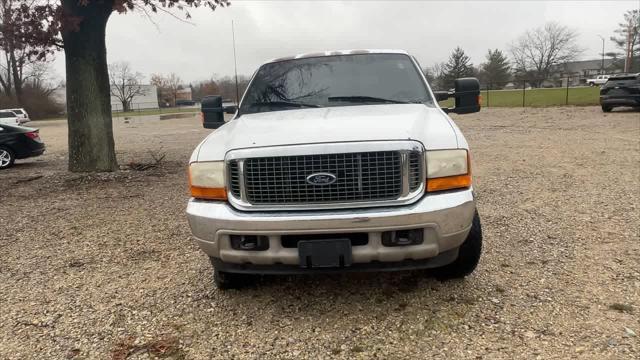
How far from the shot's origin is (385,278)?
379cm

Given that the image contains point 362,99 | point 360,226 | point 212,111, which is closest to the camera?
point 360,226

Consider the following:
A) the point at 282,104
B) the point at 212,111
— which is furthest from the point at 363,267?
the point at 212,111

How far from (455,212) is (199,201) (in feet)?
5.34

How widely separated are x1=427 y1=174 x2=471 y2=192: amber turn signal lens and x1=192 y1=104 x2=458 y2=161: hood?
0.65 feet

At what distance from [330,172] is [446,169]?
2.33 ft

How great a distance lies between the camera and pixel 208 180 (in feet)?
10.1

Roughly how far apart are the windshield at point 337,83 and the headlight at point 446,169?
1113 mm

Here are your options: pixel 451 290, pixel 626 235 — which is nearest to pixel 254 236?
pixel 451 290

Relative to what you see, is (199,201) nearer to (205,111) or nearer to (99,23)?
(205,111)

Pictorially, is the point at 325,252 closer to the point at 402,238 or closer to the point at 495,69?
the point at 402,238

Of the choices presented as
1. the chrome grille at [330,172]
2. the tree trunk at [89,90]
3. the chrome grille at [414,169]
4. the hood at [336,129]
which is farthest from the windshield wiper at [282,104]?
the tree trunk at [89,90]

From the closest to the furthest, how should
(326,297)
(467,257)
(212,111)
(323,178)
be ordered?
(323,178) → (467,257) → (326,297) → (212,111)

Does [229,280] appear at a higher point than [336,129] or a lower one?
lower

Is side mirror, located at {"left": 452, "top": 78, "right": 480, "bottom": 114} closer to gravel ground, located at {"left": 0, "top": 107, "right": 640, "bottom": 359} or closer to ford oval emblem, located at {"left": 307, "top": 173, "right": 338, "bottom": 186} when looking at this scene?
gravel ground, located at {"left": 0, "top": 107, "right": 640, "bottom": 359}
